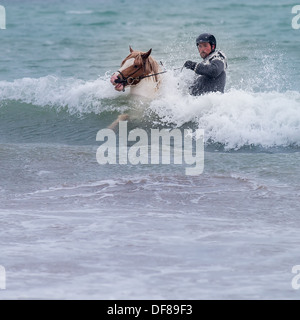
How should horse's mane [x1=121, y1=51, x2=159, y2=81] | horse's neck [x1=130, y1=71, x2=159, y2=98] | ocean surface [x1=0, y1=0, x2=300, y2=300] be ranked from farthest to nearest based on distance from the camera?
horse's neck [x1=130, y1=71, x2=159, y2=98], horse's mane [x1=121, y1=51, x2=159, y2=81], ocean surface [x1=0, y1=0, x2=300, y2=300]

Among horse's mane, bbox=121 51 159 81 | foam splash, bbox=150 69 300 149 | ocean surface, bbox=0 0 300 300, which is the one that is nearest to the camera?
ocean surface, bbox=0 0 300 300

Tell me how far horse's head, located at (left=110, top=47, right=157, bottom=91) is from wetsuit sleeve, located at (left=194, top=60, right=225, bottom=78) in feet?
2.11

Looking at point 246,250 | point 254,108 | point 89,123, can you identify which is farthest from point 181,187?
point 89,123

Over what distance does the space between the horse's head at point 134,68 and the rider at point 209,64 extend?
52cm

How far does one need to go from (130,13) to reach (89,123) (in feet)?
60.3

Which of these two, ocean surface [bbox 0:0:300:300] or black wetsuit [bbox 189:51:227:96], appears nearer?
ocean surface [bbox 0:0:300:300]

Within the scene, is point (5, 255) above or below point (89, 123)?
below

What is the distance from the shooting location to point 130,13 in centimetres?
2905

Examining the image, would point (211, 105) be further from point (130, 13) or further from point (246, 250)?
point (130, 13)

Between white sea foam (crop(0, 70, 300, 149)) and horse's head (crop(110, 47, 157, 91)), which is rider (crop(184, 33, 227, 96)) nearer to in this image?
white sea foam (crop(0, 70, 300, 149))

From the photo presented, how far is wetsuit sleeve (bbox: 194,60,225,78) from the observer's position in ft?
31.8

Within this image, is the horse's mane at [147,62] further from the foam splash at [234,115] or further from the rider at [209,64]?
the rider at [209,64]

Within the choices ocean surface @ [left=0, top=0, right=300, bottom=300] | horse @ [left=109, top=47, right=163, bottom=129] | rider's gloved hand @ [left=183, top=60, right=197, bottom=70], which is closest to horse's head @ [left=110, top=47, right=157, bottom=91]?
horse @ [left=109, top=47, right=163, bottom=129]

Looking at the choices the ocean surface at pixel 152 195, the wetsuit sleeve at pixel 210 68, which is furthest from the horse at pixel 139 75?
the wetsuit sleeve at pixel 210 68
